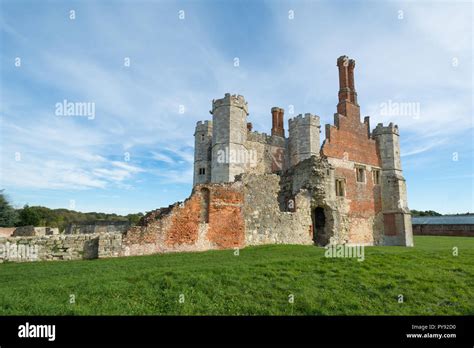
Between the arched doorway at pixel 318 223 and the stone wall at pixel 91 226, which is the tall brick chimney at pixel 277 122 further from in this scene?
the stone wall at pixel 91 226

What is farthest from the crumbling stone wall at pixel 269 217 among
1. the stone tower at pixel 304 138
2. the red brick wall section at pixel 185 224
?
the stone tower at pixel 304 138

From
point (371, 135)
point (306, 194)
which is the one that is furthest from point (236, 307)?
point (371, 135)

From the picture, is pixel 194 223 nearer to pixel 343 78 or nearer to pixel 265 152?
pixel 265 152

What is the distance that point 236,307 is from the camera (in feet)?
22.8

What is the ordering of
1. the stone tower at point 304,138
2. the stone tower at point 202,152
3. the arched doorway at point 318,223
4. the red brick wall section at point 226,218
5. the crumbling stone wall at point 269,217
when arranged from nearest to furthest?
1. the red brick wall section at point 226,218
2. the crumbling stone wall at point 269,217
3. the arched doorway at point 318,223
4. the stone tower at point 202,152
5. the stone tower at point 304,138

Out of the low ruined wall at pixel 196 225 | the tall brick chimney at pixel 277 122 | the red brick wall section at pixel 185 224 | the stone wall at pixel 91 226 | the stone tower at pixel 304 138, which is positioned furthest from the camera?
the tall brick chimney at pixel 277 122

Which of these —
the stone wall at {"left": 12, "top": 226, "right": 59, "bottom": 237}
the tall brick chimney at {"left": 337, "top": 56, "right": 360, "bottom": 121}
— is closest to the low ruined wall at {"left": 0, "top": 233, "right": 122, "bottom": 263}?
the stone wall at {"left": 12, "top": 226, "right": 59, "bottom": 237}

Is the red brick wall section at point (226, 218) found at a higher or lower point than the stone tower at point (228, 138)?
lower

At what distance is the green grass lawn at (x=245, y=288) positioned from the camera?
6.85 meters

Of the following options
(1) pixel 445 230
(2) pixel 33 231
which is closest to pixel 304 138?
(1) pixel 445 230

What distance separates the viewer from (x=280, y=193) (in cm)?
2242

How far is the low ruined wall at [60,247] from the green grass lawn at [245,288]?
1.40 meters

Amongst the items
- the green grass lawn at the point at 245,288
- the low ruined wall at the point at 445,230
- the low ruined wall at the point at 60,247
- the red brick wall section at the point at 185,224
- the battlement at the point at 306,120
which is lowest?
the low ruined wall at the point at 445,230
